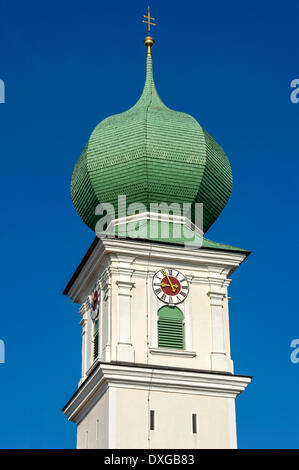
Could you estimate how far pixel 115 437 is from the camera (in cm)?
3031

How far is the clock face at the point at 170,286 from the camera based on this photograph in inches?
1287

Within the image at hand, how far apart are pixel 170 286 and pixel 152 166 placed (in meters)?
3.53

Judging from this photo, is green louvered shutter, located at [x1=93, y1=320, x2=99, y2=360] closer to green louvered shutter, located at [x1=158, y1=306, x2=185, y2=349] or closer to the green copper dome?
green louvered shutter, located at [x1=158, y1=306, x2=185, y2=349]

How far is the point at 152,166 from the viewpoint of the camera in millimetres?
34125

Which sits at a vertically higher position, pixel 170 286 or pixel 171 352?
pixel 170 286

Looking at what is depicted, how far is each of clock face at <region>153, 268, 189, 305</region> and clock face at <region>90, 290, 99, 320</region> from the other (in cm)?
185

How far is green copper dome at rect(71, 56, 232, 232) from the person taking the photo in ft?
112
